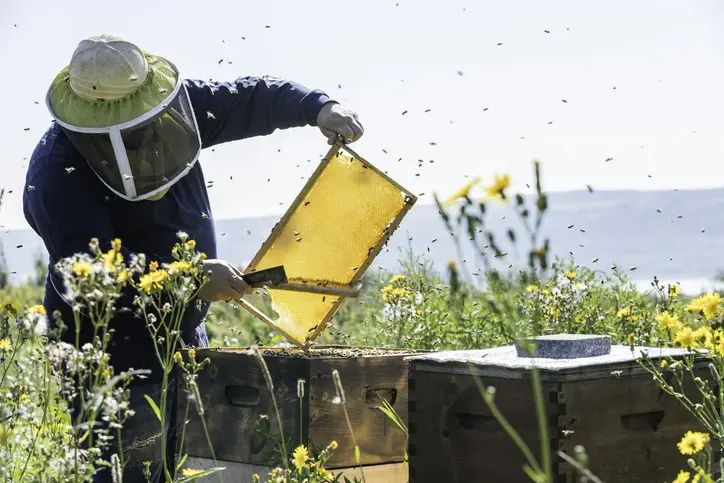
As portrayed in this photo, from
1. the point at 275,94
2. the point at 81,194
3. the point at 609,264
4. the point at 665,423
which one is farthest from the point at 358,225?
the point at 609,264

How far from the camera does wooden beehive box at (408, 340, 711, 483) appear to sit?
2941 millimetres

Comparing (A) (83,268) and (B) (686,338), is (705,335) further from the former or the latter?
(A) (83,268)

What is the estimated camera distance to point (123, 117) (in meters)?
3.84

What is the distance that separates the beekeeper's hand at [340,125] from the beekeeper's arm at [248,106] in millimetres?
206

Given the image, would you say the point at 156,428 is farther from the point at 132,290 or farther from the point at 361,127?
the point at 361,127

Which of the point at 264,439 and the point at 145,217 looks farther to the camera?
the point at 145,217

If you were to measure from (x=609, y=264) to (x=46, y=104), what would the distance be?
3687mm

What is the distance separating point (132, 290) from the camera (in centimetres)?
402

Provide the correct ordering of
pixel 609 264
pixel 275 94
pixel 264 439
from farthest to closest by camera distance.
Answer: pixel 609 264
pixel 275 94
pixel 264 439

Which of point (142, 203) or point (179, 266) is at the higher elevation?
point (142, 203)

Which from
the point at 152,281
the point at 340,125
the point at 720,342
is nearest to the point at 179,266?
the point at 152,281

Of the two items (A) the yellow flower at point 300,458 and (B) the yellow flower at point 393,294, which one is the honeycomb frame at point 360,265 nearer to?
(A) the yellow flower at point 300,458

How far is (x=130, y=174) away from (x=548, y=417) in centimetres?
201

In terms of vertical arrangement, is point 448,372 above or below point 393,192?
below
